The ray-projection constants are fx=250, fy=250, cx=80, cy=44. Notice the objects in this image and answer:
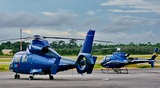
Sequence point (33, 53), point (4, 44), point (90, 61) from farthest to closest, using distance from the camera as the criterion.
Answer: point (4, 44) → point (33, 53) → point (90, 61)

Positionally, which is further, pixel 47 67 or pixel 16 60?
pixel 16 60

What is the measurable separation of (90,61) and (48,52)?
5.23m

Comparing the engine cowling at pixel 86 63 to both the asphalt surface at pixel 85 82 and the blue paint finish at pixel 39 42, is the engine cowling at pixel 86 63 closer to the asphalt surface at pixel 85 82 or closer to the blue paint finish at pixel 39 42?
the asphalt surface at pixel 85 82

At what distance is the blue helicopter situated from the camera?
22967 mm

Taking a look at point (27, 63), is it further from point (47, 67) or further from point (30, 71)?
point (47, 67)

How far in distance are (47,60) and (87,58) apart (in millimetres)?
4524

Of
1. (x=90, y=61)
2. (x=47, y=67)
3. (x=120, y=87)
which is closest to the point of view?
(x=120, y=87)

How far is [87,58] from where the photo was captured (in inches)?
886

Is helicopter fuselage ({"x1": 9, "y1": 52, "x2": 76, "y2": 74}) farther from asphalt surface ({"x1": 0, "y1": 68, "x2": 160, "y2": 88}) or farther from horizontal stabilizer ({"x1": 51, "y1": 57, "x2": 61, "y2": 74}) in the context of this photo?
asphalt surface ({"x1": 0, "y1": 68, "x2": 160, "y2": 88})

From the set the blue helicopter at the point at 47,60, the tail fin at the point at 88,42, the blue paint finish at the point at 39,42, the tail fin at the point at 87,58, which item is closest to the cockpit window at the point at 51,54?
the blue helicopter at the point at 47,60

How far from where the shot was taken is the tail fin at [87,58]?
22.5 m

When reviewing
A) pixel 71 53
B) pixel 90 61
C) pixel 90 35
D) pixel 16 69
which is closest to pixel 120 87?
pixel 90 61

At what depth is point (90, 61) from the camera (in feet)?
73.4

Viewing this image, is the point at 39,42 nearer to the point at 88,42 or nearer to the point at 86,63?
the point at 88,42
